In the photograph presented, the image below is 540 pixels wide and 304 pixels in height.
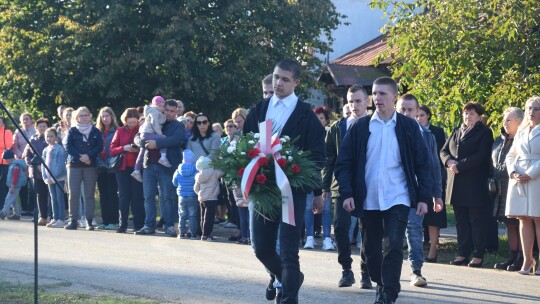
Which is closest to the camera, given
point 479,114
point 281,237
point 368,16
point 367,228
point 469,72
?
point 281,237

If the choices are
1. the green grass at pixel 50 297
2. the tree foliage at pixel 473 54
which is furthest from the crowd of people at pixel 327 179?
the green grass at pixel 50 297

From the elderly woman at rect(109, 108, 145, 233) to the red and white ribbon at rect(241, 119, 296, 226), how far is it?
8.40m

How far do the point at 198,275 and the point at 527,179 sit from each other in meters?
3.99

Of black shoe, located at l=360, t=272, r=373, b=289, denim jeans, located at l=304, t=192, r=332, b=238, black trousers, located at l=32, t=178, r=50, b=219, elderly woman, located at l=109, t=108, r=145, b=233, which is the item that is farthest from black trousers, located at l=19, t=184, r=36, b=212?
black shoe, located at l=360, t=272, r=373, b=289

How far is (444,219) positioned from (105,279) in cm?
474

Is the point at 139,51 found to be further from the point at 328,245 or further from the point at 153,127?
the point at 328,245

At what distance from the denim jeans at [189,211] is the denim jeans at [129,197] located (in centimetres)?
114

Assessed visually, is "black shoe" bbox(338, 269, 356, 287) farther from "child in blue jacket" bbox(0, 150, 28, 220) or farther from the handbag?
"child in blue jacket" bbox(0, 150, 28, 220)

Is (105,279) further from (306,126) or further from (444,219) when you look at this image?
(444,219)

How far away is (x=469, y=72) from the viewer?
46.0 feet

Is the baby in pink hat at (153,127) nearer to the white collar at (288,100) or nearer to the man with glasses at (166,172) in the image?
the man with glasses at (166,172)

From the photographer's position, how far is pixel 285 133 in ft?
26.9

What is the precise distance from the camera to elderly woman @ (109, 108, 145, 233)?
Result: 16188mm

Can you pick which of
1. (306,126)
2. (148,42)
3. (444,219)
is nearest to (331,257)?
(444,219)
